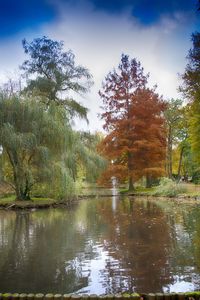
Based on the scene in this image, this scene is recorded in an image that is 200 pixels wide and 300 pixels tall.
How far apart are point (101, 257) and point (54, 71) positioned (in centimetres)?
2967

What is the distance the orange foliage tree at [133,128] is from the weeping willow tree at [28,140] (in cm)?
1200

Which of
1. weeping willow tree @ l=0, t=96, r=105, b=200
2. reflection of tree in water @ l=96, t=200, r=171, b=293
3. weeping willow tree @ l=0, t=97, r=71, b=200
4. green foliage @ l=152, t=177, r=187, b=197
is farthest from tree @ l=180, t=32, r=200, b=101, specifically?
reflection of tree in water @ l=96, t=200, r=171, b=293

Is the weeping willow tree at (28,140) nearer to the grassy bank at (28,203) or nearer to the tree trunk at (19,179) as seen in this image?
the tree trunk at (19,179)

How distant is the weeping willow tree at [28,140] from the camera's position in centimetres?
2303

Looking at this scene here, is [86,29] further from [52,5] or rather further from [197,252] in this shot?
[197,252]

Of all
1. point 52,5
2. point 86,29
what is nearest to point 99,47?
point 86,29

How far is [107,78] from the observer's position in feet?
127

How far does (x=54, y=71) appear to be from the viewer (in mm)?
36312

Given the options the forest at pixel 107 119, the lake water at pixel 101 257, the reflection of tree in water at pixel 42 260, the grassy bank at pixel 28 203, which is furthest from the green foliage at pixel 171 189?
the reflection of tree in water at pixel 42 260

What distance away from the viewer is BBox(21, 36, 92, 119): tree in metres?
36.0

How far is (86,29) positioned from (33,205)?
1266 cm

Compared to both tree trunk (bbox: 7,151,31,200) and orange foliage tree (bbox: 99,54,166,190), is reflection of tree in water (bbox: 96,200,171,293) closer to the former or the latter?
tree trunk (bbox: 7,151,31,200)

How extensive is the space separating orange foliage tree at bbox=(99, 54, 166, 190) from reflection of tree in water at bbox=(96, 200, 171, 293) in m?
20.5

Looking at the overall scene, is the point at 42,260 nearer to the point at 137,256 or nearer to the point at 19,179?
the point at 137,256
